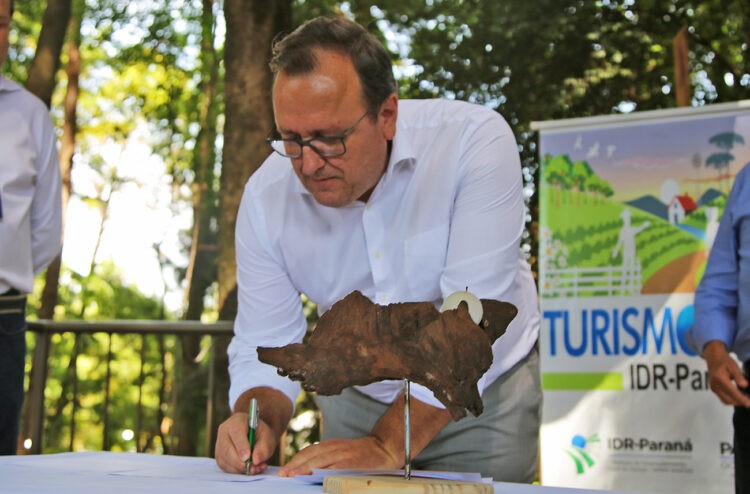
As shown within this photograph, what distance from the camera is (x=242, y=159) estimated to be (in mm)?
4598

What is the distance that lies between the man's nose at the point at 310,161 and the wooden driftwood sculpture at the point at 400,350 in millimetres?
403

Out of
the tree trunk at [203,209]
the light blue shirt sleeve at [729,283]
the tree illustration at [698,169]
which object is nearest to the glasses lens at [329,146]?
the light blue shirt sleeve at [729,283]

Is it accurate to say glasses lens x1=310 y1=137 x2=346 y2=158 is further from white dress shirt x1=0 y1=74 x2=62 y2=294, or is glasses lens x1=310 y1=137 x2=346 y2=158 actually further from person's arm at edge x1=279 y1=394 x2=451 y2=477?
white dress shirt x1=0 y1=74 x2=62 y2=294

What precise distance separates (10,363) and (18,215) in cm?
43

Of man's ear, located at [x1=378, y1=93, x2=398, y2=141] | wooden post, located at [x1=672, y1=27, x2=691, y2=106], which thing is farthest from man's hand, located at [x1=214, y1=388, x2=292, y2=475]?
wooden post, located at [x1=672, y1=27, x2=691, y2=106]

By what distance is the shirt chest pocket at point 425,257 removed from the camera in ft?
6.59

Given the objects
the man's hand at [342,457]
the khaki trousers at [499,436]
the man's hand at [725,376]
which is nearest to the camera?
the man's hand at [342,457]

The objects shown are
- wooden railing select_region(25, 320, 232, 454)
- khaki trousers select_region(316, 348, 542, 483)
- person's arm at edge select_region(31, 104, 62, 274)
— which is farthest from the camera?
wooden railing select_region(25, 320, 232, 454)

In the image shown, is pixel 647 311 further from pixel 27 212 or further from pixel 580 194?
Answer: pixel 27 212

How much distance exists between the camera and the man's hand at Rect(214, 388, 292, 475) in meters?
1.77

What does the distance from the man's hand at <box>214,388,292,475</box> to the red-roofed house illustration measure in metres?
2.61

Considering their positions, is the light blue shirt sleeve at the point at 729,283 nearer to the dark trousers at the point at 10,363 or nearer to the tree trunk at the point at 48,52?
the dark trousers at the point at 10,363

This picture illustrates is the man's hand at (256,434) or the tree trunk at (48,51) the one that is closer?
the man's hand at (256,434)

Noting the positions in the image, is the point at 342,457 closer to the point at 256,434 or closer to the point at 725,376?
the point at 256,434
